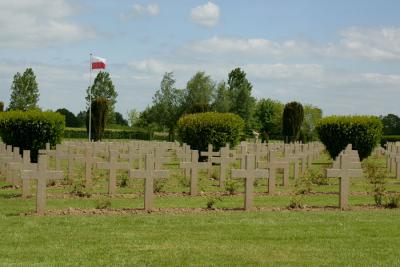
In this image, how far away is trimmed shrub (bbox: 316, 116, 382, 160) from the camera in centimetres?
2525

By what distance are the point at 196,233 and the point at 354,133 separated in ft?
58.9

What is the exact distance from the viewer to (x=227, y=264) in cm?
685

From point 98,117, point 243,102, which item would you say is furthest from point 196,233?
point 243,102

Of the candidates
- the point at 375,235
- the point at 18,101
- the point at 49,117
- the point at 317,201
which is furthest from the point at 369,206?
the point at 18,101

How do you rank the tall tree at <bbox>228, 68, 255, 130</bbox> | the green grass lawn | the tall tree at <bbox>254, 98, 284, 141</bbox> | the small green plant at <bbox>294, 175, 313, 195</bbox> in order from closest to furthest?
the green grass lawn < the small green plant at <bbox>294, 175, 313, 195</bbox> < the tall tree at <bbox>228, 68, 255, 130</bbox> < the tall tree at <bbox>254, 98, 284, 141</bbox>

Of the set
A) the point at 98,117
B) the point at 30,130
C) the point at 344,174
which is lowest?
the point at 344,174

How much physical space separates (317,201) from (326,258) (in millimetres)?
5527

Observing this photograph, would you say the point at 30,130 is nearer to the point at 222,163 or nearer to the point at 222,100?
the point at 222,163

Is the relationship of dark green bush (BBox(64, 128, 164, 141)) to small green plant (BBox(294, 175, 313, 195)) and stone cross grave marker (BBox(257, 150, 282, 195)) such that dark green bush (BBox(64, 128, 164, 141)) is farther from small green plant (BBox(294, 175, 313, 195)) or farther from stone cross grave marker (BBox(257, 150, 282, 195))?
stone cross grave marker (BBox(257, 150, 282, 195))

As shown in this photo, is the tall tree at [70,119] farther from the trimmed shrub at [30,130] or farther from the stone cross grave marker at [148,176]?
the stone cross grave marker at [148,176]

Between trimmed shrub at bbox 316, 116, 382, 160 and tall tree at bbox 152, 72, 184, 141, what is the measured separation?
1674 inches

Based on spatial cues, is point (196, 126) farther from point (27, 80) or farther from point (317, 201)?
point (27, 80)

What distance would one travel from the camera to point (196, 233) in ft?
28.0

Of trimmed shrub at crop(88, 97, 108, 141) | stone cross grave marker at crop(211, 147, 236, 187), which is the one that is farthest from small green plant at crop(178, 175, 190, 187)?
trimmed shrub at crop(88, 97, 108, 141)
